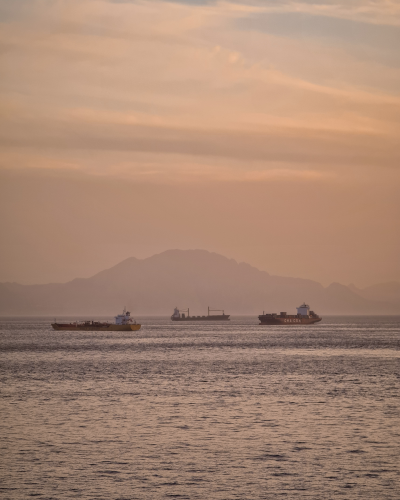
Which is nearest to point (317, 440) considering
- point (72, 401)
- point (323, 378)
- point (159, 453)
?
point (159, 453)

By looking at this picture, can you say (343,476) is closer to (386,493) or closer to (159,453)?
(386,493)

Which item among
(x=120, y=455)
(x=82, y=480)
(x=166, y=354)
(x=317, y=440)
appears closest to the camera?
(x=82, y=480)

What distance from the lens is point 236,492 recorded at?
30828mm

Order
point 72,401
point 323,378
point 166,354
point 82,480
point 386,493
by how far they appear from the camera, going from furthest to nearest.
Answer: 1. point 166,354
2. point 323,378
3. point 72,401
4. point 82,480
5. point 386,493

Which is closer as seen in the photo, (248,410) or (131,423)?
(131,423)

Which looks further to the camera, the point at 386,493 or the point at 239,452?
the point at 239,452

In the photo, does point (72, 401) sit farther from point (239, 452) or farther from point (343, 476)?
point (343, 476)

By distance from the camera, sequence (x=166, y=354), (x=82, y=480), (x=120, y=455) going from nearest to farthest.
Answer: (x=82, y=480), (x=120, y=455), (x=166, y=354)

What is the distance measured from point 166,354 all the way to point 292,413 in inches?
3056

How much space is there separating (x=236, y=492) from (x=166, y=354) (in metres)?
98.0

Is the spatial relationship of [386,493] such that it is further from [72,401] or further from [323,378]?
[323,378]

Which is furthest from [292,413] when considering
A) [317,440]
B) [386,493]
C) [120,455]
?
[386,493]

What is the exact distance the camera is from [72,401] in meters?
59.5

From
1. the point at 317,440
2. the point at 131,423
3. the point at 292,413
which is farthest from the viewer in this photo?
the point at 292,413
